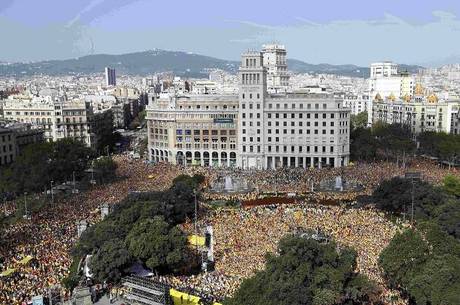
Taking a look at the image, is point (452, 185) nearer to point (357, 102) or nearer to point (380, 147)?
point (380, 147)

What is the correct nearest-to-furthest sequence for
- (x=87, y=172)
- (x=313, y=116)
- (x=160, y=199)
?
(x=160, y=199)
(x=87, y=172)
(x=313, y=116)

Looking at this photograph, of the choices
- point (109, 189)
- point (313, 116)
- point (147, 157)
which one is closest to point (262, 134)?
point (313, 116)

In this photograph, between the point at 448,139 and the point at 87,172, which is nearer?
the point at 87,172

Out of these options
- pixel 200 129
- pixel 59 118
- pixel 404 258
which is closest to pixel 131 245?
pixel 404 258

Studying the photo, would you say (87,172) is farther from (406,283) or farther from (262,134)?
(406,283)

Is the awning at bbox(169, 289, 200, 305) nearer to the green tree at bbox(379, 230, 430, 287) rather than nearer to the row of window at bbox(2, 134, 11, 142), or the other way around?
the green tree at bbox(379, 230, 430, 287)

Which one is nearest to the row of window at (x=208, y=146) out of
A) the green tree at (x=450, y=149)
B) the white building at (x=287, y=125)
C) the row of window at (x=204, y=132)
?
the row of window at (x=204, y=132)
